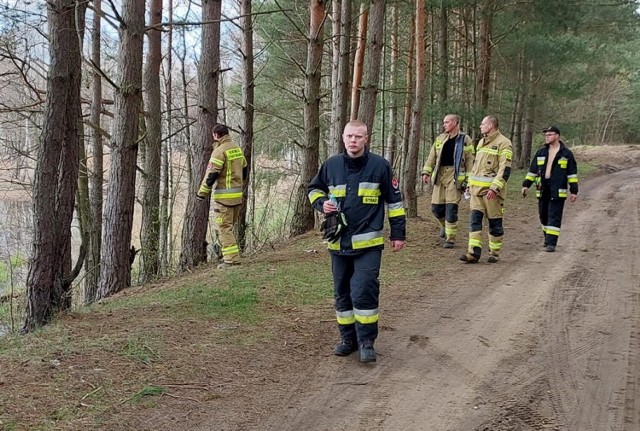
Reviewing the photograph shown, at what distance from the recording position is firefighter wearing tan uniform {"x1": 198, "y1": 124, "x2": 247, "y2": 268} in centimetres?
866

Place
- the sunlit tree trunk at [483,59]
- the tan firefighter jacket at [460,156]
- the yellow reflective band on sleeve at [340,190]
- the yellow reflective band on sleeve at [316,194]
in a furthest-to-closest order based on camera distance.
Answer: the sunlit tree trunk at [483,59]
the tan firefighter jacket at [460,156]
the yellow reflective band on sleeve at [316,194]
the yellow reflective band on sleeve at [340,190]

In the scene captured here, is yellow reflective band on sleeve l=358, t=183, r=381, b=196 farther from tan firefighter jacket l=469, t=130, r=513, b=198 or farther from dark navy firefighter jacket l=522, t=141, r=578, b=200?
dark navy firefighter jacket l=522, t=141, r=578, b=200

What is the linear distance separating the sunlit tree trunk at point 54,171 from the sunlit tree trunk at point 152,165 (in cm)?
422

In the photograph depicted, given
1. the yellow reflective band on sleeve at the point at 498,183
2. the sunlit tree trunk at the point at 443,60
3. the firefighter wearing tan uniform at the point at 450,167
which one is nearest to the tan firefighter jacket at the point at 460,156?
the firefighter wearing tan uniform at the point at 450,167

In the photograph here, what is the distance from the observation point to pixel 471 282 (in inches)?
312

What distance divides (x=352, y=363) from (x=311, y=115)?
27.2 ft

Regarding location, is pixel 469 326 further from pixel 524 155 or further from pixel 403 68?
pixel 524 155

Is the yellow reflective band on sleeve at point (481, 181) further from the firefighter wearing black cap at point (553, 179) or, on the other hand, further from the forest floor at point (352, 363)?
the firefighter wearing black cap at point (553, 179)

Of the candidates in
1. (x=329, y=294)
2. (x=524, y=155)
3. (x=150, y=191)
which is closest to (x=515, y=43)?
(x=524, y=155)

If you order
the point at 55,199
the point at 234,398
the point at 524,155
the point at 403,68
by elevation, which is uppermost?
the point at 403,68

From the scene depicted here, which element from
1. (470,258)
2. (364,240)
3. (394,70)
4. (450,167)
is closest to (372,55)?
(450,167)

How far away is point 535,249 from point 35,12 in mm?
8918

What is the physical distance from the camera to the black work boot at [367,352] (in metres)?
4.98

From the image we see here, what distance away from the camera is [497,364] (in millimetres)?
4988
